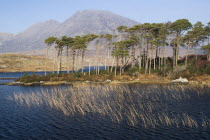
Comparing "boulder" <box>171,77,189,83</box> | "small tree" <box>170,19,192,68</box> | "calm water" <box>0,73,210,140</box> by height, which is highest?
"small tree" <box>170,19,192,68</box>

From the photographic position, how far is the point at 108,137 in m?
18.0

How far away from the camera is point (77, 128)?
20.5 m

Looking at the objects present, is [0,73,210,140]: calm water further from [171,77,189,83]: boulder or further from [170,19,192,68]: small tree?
[170,19,192,68]: small tree

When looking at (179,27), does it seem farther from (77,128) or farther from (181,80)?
Result: (77,128)

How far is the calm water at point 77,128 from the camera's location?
1833 centimetres

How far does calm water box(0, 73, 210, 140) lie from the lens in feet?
60.1

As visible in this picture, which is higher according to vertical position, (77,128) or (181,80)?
(181,80)

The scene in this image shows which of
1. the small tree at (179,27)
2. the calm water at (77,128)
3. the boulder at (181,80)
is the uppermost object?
the small tree at (179,27)

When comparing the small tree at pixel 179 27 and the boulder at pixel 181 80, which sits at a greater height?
the small tree at pixel 179 27

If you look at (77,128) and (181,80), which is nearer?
(77,128)

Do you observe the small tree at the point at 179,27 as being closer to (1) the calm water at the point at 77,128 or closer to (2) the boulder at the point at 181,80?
(2) the boulder at the point at 181,80

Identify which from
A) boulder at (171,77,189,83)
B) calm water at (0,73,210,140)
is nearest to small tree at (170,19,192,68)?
boulder at (171,77,189,83)

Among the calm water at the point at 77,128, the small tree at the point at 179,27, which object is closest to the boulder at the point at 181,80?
the small tree at the point at 179,27

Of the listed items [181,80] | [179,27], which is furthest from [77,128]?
[179,27]
